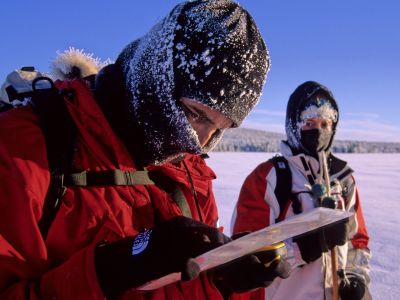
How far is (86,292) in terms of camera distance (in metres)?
0.94

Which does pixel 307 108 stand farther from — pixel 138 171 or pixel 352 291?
pixel 138 171

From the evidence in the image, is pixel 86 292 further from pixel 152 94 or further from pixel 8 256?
pixel 152 94

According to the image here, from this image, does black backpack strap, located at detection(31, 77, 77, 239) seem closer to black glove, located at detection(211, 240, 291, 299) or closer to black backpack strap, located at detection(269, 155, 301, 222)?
black glove, located at detection(211, 240, 291, 299)

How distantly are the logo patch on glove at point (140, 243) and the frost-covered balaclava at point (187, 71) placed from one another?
0.39 metres

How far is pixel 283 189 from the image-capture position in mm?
2664

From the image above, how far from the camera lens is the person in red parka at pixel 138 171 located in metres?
0.95

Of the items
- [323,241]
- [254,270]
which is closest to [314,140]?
[323,241]

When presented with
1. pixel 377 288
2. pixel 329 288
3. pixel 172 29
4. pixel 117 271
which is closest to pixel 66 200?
pixel 117 271

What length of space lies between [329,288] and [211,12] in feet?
6.68

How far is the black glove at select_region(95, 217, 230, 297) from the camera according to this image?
3.10 feet

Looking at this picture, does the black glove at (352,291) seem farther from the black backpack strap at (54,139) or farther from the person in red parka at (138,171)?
the black backpack strap at (54,139)

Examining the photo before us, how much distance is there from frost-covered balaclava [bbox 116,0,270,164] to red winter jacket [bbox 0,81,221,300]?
138mm

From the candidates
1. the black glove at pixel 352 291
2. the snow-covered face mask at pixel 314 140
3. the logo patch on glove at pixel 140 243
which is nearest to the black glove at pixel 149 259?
the logo patch on glove at pixel 140 243

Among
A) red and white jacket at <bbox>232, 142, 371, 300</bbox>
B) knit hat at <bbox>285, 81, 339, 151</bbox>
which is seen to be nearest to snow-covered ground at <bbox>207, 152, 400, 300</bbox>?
red and white jacket at <bbox>232, 142, 371, 300</bbox>
